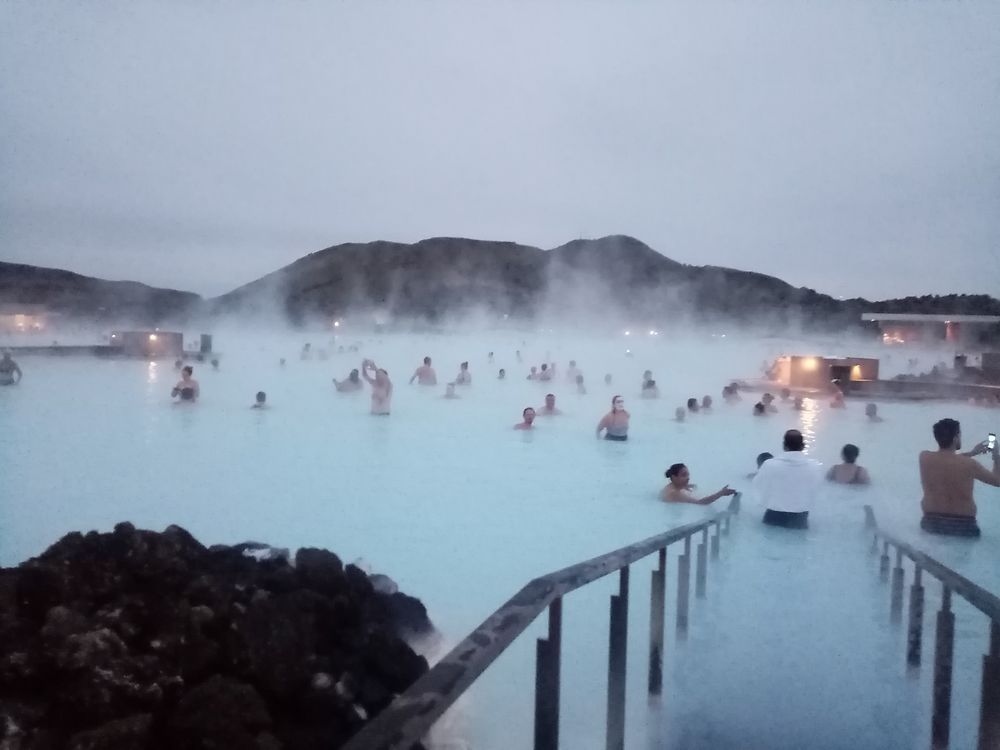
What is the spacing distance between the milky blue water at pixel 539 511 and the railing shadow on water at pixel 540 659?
0.29 meters

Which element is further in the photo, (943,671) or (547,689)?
(943,671)

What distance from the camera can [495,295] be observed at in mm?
49344

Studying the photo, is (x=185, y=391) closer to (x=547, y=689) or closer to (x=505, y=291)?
(x=547, y=689)

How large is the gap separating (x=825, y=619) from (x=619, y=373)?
26.6 metres

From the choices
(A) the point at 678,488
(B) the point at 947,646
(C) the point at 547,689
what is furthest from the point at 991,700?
(A) the point at 678,488

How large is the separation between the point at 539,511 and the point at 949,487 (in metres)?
4.14

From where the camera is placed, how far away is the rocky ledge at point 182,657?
226cm

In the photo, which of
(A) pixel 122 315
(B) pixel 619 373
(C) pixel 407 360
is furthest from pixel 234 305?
(B) pixel 619 373

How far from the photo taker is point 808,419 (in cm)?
1561

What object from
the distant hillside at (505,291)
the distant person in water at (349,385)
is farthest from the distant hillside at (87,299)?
the distant person in water at (349,385)

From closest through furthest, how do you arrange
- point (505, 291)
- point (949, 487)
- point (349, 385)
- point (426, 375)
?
point (949, 487), point (349, 385), point (426, 375), point (505, 291)

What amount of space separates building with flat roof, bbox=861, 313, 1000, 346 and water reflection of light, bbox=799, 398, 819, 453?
51.6 ft

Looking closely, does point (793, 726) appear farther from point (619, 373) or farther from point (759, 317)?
point (759, 317)

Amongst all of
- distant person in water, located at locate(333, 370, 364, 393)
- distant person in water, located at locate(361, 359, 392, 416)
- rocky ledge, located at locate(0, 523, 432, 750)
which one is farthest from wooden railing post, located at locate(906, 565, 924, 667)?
distant person in water, located at locate(333, 370, 364, 393)
